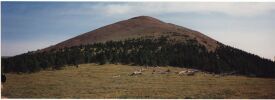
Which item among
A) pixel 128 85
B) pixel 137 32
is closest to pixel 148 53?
pixel 137 32

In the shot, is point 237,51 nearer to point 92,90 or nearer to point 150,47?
point 150,47

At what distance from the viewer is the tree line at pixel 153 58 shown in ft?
79.9

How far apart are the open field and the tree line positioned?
754mm

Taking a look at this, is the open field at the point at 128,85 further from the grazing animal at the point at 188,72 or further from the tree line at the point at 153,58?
the tree line at the point at 153,58

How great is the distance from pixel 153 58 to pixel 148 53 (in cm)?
59

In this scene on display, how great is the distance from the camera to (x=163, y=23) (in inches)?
1018

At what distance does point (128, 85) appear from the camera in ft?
75.6

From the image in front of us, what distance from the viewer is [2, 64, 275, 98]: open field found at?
73.0ft

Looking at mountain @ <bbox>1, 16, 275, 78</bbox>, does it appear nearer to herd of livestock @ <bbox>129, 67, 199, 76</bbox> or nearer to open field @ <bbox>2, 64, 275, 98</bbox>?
herd of livestock @ <bbox>129, 67, 199, 76</bbox>

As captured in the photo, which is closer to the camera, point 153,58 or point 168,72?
point 168,72

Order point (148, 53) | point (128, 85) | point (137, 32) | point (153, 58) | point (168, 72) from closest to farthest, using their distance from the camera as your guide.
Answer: point (128, 85), point (168, 72), point (153, 58), point (148, 53), point (137, 32)

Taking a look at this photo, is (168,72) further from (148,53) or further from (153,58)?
(148,53)

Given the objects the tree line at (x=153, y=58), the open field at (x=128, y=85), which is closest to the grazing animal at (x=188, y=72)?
the open field at (x=128, y=85)

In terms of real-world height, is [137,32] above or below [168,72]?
above
